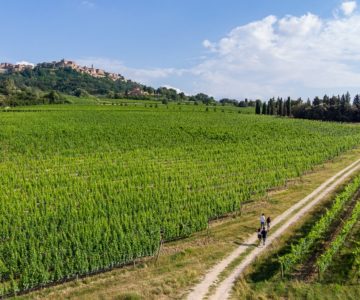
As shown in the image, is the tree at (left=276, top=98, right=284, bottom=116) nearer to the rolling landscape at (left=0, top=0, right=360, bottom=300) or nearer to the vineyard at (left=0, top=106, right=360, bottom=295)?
the vineyard at (left=0, top=106, right=360, bottom=295)

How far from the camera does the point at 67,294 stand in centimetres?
1783

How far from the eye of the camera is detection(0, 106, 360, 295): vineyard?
20359 mm

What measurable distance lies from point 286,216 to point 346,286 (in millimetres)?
9631

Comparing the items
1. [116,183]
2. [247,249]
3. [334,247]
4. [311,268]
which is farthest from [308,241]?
[116,183]

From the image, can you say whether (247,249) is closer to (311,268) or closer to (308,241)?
(308,241)

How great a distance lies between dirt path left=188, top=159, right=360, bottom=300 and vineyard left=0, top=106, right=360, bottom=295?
10.8ft

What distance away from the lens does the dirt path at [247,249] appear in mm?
17875

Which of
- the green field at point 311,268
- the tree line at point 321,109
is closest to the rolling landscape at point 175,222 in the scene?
the green field at point 311,268

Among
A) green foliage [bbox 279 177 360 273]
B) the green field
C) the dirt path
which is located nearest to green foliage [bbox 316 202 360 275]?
the green field

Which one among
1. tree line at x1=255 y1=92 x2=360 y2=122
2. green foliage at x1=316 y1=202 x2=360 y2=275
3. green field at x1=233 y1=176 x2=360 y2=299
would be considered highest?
tree line at x1=255 y1=92 x2=360 y2=122

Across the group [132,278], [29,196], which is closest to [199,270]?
[132,278]

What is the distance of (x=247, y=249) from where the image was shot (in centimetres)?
2266

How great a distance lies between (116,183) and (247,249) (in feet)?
52.0

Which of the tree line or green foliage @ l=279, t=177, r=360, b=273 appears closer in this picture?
green foliage @ l=279, t=177, r=360, b=273
